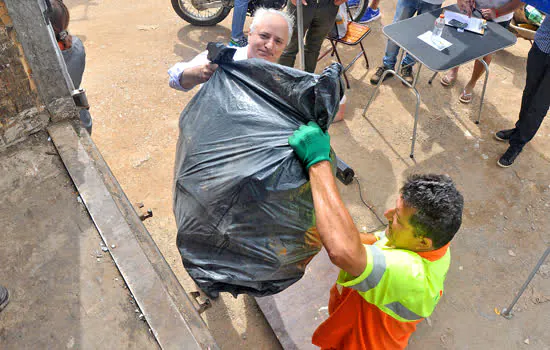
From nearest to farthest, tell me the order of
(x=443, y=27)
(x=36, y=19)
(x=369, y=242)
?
(x=369, y=242) < (x=36, y=19) < (x=443, y=27)

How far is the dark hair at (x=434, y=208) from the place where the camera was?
1426mm

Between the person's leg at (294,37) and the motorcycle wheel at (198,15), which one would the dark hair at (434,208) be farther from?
the motorcycle wheel at (198,15)

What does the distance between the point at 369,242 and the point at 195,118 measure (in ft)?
3.04

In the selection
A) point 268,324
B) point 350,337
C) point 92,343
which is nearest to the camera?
point 92,343

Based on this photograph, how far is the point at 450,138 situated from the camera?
386 cm

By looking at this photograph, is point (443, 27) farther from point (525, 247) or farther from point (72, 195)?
point (72, 195)

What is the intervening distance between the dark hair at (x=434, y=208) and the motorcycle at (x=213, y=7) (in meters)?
3.67

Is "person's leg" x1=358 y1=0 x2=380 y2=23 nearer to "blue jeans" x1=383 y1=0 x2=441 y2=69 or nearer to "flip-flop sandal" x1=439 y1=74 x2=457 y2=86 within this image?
"blue jeans" x1=383 y1=0 x2=441 y2=69

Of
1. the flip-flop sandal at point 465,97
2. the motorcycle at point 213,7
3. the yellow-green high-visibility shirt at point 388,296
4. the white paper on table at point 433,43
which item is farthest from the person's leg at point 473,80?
the yellow-green high-visibility shirt at point 388,296

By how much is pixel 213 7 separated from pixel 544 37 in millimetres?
3274

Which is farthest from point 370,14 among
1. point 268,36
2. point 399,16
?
point 268,36

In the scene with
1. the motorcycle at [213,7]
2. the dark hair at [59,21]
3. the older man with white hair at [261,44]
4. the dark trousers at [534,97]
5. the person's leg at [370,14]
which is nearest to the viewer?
the older man with white hair at [261,44]

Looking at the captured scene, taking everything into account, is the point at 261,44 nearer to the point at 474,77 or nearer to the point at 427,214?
the point at 427,214

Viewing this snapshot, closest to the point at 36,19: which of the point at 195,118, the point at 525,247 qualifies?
the point at 195,118
